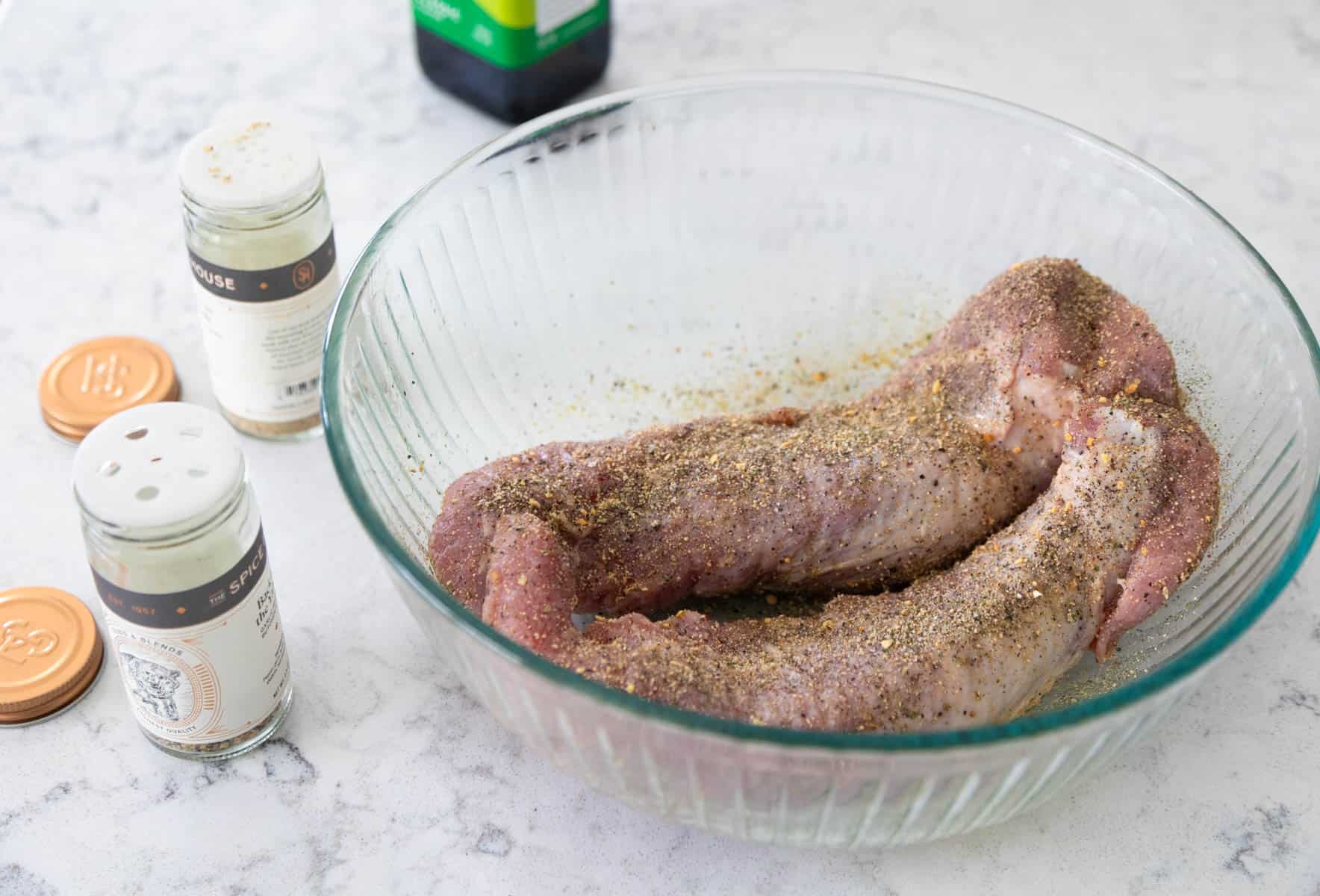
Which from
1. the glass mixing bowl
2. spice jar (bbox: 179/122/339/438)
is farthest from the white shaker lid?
the glass mixing bowl

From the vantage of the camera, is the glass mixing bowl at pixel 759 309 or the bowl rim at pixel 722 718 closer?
the bowl rim at pixel 722 718

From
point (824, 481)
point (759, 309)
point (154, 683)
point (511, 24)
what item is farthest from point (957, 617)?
point (511, 24)

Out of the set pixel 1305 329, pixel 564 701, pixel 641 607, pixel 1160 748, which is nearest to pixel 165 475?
pixel 564 701

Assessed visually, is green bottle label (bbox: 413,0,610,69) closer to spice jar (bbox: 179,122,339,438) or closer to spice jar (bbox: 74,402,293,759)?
spice jar (bbox: 179,122,339,438)

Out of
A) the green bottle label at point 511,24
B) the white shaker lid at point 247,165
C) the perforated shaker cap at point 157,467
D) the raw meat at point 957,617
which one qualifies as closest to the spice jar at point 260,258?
the white shaker lid at point 247,165

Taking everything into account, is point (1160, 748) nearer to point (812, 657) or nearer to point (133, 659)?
point (812, 657)

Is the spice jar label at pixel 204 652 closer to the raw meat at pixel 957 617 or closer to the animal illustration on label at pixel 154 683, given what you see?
the animal illustration on label at pixel 154 683

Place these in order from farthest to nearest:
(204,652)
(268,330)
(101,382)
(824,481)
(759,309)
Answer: (759,309), (101,382), (268,330), (824,481), (204,652)

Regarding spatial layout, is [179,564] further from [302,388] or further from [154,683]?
[302,388]
